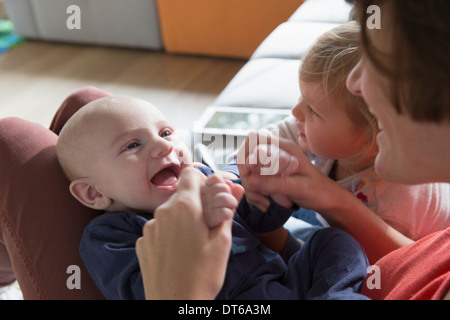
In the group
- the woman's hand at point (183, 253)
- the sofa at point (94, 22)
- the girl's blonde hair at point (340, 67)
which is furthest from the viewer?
the sofa at point (94, 22)

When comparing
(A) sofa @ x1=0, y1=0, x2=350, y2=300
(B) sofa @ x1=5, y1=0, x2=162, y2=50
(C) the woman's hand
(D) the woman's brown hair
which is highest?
(D) the woman's brown hair

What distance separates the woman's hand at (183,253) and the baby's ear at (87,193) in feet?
1.44

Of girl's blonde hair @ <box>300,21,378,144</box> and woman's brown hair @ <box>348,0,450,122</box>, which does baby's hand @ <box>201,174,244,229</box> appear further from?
girl's blonde hair @ <box>300,21,378,144</box>

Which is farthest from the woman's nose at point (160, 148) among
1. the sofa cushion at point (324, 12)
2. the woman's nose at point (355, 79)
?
the sofa cushion at point (324, 12)

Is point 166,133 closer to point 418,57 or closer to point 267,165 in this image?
point 267,165

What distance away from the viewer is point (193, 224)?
739 millimetres

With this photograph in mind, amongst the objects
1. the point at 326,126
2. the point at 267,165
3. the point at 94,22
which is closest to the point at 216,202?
the point at 267,165

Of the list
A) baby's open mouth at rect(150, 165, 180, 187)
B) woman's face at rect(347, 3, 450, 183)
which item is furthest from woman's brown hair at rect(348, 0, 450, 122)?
baby's open mouth at rect(150, 165, 180, 187)

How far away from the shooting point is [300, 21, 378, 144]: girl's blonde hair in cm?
113

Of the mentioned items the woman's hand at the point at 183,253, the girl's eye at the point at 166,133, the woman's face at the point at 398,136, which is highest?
the woman's face at the point at 398,136

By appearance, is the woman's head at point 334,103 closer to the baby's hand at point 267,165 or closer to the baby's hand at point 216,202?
the baby's hand at point 267,165

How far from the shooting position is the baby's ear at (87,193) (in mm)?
1160

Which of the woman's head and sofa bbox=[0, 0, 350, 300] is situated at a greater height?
the woman's head

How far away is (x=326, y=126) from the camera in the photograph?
119cm
